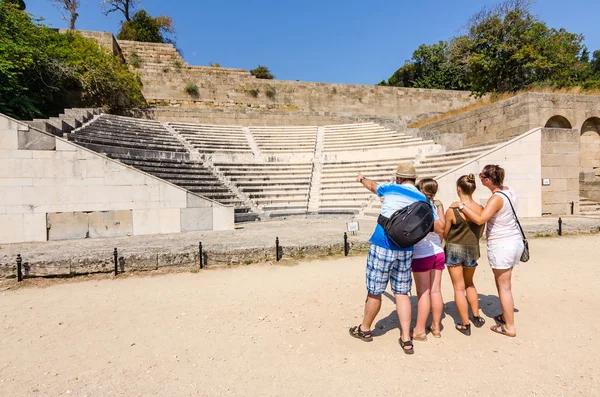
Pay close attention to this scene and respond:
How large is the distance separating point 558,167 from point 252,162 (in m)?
11.4

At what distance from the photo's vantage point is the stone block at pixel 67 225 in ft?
24.1

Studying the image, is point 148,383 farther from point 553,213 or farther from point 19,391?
point 553,213

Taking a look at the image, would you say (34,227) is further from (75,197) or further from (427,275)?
(427,275)

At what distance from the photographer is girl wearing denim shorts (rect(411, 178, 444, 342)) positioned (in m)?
2.90

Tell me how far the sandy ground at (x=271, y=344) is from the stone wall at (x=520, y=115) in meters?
8.92

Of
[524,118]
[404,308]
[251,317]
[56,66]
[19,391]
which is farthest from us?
[56,66]

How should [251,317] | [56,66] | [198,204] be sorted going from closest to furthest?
[251,317], [198,204], [56,66]

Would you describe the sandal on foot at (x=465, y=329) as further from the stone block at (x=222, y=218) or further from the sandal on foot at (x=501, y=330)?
the stone block at (x=222, y=218)

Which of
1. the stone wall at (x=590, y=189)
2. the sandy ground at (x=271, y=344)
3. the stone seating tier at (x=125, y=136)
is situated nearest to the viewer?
the sandy ground at (x=271, y=344)

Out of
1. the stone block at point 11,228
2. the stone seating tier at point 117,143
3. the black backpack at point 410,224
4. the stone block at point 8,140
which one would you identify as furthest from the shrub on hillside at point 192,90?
the black backpack at point 410,224

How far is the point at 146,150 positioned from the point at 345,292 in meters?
9.22

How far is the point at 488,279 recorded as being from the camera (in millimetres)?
4727

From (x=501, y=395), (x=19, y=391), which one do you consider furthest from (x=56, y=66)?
(x=501, y=395)

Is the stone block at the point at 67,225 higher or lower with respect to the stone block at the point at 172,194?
lower
